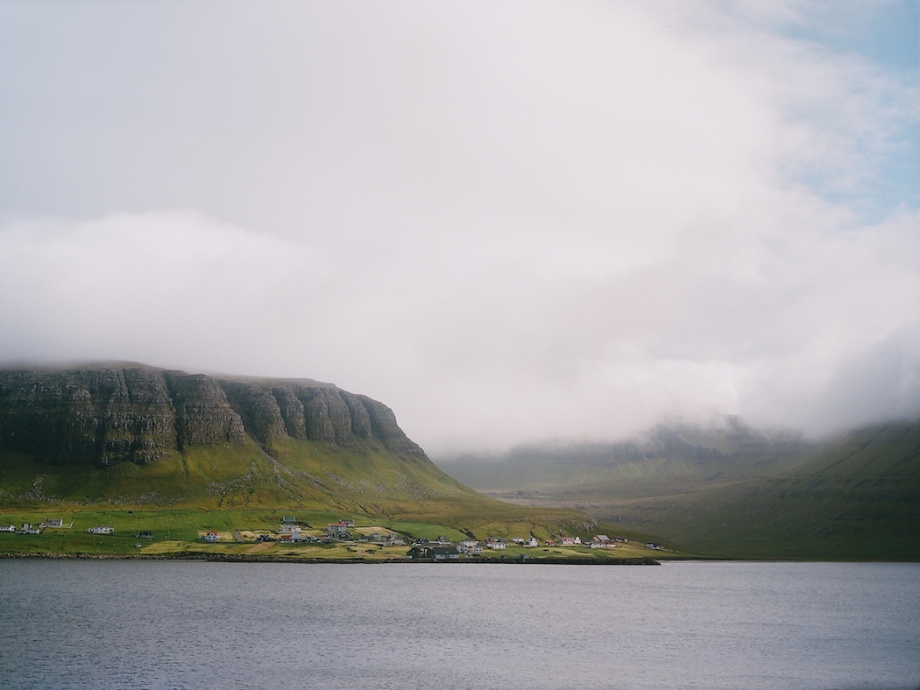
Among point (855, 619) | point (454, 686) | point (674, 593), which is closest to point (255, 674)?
point (454, 686)

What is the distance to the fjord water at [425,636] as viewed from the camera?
78.8m

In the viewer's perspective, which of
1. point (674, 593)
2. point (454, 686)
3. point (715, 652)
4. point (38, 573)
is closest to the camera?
point (454, 686)

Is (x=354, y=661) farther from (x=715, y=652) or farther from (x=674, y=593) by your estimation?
(x=674, y=593)

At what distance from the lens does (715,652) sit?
9725 centimetres

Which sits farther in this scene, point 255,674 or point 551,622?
point 551,622

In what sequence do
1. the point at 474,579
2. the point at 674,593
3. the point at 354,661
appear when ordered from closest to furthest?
the point at 354,661 < the point at 674,593 < the point at 474,579

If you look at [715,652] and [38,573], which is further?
[38,573]

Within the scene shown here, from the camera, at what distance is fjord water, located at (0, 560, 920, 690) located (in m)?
78.8

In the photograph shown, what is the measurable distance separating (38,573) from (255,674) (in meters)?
107

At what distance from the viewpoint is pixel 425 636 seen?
4060 inches

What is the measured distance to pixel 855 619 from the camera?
13250 cm

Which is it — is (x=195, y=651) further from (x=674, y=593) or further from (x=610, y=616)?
(x=674, y=593)

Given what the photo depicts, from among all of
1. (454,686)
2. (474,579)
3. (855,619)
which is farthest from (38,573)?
(855,619)

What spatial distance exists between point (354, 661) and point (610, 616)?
56.3m
